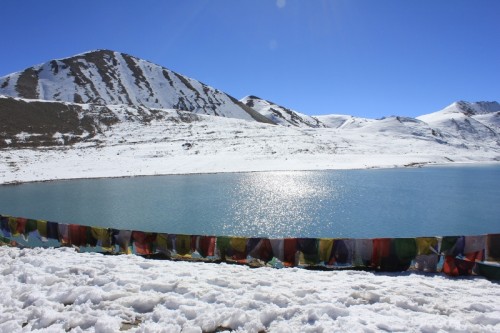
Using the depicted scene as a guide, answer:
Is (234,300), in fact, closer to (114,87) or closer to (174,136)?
(174,136)

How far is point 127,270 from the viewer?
13.8 meters

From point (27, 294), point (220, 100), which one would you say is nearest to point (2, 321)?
point (27, 294)

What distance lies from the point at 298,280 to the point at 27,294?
9109 millimetres

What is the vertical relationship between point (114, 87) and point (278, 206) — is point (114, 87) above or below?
above

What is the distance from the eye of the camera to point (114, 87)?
16850cm

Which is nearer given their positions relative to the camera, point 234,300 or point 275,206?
point 234,300

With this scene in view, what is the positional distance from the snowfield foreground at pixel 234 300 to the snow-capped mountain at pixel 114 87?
143 meters

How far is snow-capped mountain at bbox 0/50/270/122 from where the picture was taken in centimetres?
15050

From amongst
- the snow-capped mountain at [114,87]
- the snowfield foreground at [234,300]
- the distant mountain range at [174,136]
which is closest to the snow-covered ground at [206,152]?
the distant mountain range at [174,136]

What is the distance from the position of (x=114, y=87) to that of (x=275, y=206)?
158m

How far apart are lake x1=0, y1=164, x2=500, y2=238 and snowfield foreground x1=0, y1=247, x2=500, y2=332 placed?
31.0ft

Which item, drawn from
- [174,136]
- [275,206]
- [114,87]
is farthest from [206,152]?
[114,87]

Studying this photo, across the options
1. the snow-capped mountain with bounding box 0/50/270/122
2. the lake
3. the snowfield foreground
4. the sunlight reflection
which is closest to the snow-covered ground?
the lake

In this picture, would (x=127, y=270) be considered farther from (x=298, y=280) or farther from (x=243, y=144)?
(x=243, y=144)
